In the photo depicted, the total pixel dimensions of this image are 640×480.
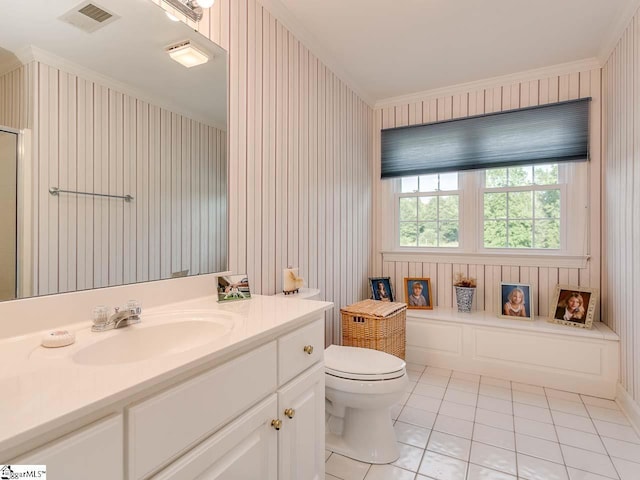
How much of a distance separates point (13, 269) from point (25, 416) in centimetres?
63

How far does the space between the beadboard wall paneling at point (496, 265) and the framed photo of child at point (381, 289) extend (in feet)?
0.62

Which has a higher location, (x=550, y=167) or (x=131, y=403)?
(x=550, y=167)

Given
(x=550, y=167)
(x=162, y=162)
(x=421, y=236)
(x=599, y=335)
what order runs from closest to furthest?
(x=162, y=162)
(x=599, y=335)
(x=550, y=167)
(x=421, y=236)

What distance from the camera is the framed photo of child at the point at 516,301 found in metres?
2.78

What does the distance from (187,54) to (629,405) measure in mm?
3120

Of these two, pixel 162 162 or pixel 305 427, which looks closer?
Answer: pixel 305 427

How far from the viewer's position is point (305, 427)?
1.26m

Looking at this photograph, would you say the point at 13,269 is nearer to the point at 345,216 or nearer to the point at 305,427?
the point at 305,427

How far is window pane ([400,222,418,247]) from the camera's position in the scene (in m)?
3.38

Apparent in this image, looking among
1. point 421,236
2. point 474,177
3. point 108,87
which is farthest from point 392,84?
point 108,87

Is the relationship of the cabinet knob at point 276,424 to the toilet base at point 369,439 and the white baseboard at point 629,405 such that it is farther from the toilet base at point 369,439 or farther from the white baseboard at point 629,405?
the white baseboard at point 629,405

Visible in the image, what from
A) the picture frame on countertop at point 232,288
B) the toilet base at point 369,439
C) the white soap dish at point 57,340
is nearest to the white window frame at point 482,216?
the toilet base at point 369,439

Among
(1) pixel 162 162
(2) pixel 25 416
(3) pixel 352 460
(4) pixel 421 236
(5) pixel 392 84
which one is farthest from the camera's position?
(4) pixel 421 236

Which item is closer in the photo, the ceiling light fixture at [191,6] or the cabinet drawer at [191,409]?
the cabinet drawer at [191,409]
